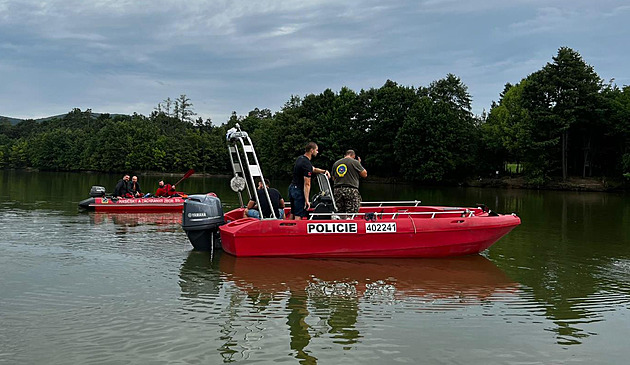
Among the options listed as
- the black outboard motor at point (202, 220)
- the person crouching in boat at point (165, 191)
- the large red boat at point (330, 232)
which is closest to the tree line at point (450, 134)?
the person crouching in boat at point (165, 191)

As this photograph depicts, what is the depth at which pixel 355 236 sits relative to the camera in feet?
32.6

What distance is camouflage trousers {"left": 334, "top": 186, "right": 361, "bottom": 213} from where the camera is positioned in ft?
34.1

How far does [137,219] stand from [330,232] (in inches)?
371

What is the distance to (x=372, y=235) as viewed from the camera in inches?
391

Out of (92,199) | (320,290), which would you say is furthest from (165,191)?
(320,290)

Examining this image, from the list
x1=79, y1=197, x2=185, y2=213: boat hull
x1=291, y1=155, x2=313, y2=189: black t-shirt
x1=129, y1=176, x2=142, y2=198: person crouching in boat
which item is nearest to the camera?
x1=291, y1=155, x2=313, y2=189: black t-shirt

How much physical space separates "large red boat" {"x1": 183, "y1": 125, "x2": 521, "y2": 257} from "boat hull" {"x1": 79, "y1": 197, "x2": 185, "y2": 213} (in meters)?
9.35

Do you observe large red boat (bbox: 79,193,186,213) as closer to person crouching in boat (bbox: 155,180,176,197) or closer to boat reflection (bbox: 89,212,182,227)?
boat reflection (bbox: 89,212,182,227)

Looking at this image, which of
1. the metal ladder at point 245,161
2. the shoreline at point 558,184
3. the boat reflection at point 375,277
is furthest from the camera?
the shoreline at point 558,184

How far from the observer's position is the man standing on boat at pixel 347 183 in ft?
33.8

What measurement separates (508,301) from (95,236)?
9.82 metres

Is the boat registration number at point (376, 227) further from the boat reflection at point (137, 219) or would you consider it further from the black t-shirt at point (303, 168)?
the boat reflection at point (137, 219)

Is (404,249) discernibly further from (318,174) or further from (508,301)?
(508,301)

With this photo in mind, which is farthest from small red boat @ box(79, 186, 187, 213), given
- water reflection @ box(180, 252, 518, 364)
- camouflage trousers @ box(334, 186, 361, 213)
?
camouflage trousers @ box(334, 186, 361, 213)
